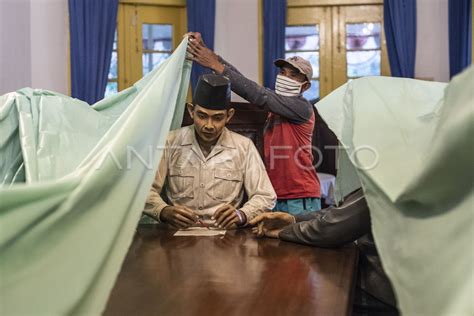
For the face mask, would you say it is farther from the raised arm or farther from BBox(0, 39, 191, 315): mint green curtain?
BBox(0, 39, 191, 315): mint green curtain

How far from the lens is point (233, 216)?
236 cm

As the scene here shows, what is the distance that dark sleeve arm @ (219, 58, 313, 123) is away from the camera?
2.86 meters

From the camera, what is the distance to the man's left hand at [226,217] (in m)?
2.35

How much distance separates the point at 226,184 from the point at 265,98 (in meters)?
0.52

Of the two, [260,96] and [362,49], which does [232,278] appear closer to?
[260,96]

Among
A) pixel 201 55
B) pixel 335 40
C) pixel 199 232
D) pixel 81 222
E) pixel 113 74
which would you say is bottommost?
pixel 199 232

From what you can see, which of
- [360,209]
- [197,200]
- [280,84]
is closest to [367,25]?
[280,84]

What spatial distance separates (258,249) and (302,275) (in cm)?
37

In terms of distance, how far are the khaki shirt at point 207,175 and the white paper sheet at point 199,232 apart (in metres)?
0.24

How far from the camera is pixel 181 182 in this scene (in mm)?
2643

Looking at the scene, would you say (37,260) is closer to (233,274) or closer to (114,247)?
(114,247)

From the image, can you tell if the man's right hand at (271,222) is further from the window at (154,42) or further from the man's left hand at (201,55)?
the window at (154,42)

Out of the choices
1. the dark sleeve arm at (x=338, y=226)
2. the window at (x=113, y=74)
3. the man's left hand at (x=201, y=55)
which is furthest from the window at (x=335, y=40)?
the dark sleeve arm at (x=338, y=226)

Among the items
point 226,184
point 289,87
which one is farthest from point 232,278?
point 289,87
